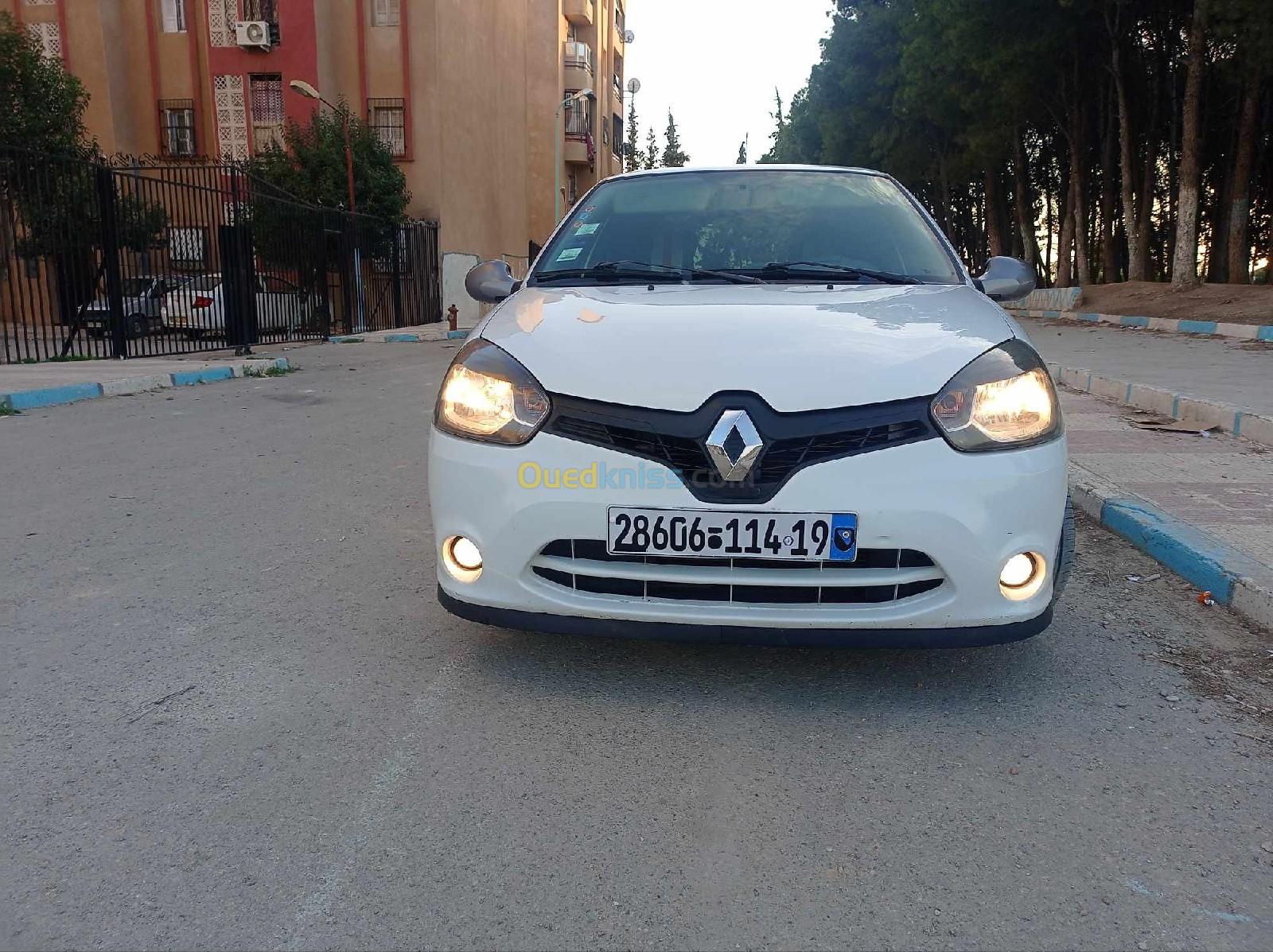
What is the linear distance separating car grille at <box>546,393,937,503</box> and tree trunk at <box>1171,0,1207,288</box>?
2121 cm

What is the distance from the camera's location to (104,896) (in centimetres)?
192

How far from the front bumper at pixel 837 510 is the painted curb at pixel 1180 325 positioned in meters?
15.3

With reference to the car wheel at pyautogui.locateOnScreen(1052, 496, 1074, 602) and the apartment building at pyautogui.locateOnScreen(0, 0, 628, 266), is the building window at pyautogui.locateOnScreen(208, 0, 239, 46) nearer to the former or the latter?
the apartment building at pyautogui.locateOnScreen(0, 0, 628, 266)

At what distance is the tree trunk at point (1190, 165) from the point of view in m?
20.0

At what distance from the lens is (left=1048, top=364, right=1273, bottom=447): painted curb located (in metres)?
6.79

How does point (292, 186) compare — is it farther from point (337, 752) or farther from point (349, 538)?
point (337, 752)

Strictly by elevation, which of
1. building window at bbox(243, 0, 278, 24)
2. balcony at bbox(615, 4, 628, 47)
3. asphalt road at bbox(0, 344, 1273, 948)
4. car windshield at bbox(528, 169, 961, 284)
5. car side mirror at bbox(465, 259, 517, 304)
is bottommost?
asphalt road at bbox(0, 344, 1273, 948)

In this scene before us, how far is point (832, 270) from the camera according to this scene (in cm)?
375

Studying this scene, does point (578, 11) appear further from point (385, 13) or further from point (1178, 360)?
point (1178, 360)

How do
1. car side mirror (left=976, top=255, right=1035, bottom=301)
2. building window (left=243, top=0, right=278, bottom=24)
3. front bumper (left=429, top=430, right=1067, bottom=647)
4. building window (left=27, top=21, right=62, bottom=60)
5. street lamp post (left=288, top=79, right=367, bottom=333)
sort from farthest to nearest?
1. building window (left=27, top=21, right=62, bottom=60)
2. building window (left=243, top=0, right=278, bottom=24)
3. street lamp post (left=288, top=79, right=367, bottom=333)
4. car side mirror (left=976, top=255, right=1035, bottom=301)
5. front bumper (left=429, top=430, right=1067, bottom=647)

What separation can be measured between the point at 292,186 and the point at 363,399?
18.4 meters

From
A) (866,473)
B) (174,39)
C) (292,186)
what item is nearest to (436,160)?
(292,186)

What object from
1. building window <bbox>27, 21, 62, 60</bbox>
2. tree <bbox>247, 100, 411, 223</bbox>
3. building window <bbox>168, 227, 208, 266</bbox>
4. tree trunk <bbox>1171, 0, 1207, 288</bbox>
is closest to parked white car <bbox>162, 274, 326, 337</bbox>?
building window <bbox>168, 227, 208, 266</bbox>

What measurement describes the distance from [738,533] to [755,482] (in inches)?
5.3
